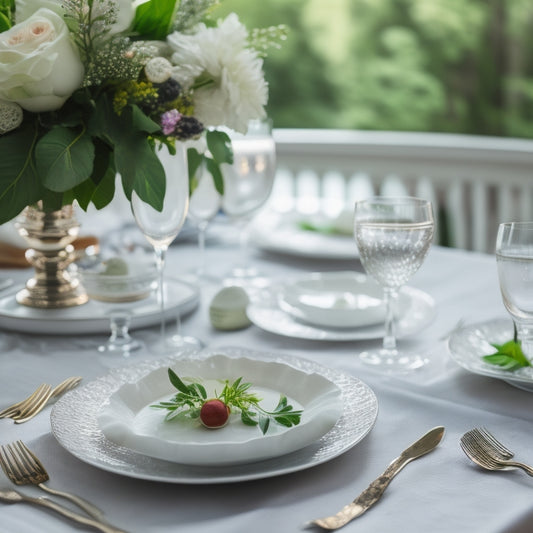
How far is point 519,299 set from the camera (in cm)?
78

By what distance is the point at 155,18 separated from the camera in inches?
36.6

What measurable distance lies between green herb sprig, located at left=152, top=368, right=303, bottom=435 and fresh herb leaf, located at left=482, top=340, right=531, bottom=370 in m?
0.26

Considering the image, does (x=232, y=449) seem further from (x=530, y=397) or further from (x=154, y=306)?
(x=154, y=306)

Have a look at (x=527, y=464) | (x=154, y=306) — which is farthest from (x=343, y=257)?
(x=527, y=464)

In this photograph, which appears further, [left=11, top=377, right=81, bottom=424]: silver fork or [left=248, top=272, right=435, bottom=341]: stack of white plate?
[left=248, top=272, right=435, bottom=341]: stack of white plate

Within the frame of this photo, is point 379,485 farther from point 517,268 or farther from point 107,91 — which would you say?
point 107,91

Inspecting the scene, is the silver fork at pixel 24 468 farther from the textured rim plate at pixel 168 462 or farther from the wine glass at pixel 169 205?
the wine glass at pixel 169 205

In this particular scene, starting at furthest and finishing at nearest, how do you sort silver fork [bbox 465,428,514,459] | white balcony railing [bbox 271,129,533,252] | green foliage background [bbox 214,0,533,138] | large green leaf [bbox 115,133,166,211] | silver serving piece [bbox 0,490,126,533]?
green foliage background [bbox 214,0,533,138] < white balcony railing [bbox 271,129,533,252] < large green leaf [bbox 115,133,166,211] < silver fork [bbox 465,428,514,459] < silver serving piece [bbox 0,490,126,533]

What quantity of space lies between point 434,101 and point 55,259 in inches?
270

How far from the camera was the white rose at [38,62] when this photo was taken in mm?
810

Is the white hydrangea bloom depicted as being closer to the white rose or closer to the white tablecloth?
the white rose

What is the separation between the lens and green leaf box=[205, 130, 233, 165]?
101 centimetres

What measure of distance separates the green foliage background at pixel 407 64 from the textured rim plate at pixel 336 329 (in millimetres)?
6533

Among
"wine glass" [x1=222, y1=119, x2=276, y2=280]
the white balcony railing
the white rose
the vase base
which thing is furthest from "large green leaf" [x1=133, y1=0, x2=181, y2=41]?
the white balcony railing
